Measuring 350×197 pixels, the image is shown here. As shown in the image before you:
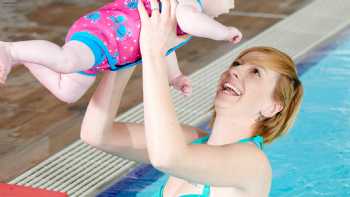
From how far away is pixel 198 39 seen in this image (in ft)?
21.6

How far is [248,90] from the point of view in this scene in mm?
2650

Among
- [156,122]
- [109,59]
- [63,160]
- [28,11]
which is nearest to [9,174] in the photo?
[63,160]

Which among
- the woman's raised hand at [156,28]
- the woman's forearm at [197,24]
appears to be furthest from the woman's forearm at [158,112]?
the woman's forearm at [197,24]

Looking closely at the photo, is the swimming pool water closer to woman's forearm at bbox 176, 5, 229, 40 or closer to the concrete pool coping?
the concrete pool coping

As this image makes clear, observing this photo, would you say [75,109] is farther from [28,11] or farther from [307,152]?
[28,11]

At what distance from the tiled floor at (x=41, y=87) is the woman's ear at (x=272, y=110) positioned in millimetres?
2003

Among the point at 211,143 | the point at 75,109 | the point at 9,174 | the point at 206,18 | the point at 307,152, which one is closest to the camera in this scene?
the point at 206,18

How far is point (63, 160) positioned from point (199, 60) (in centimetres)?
180

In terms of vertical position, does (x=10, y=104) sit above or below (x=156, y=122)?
below

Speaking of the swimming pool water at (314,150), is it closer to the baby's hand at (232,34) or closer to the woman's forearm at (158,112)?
the baby's hand at (232,34)

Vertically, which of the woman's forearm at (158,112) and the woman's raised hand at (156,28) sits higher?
the woman's raised hand at (156,28)

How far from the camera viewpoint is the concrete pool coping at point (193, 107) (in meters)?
4.36

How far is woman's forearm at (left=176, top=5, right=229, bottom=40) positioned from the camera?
7.95 ft

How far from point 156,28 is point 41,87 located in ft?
11.1
